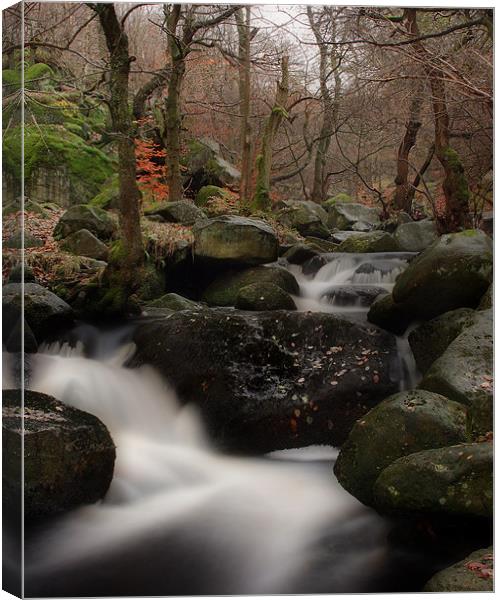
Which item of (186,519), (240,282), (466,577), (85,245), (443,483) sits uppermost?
(85,245)

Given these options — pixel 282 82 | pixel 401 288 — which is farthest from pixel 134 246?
pixel 401 288

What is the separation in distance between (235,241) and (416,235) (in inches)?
48.5

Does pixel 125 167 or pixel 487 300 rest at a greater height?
pixel 125 167

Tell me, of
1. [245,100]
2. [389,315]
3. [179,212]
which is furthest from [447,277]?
[179,212]

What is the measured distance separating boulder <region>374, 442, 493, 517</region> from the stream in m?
→ 0.22

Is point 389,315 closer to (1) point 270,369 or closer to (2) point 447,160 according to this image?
(1) point 270,369

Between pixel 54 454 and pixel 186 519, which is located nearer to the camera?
pixel 54 454

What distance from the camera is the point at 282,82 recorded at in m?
3.66

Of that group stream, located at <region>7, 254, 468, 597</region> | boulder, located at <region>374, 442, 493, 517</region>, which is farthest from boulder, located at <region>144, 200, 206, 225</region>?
boulder, located at <region>374, 442, 493, 517</region>

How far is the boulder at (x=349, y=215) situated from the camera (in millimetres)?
3959

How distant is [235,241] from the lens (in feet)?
13.5

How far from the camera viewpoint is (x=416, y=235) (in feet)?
12.7

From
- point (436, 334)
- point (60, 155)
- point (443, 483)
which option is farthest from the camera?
point (60, 155)

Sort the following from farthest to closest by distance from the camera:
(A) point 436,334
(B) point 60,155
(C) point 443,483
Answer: (B) point 60,155 < (A) point 436,334 < (C) point 443,483
